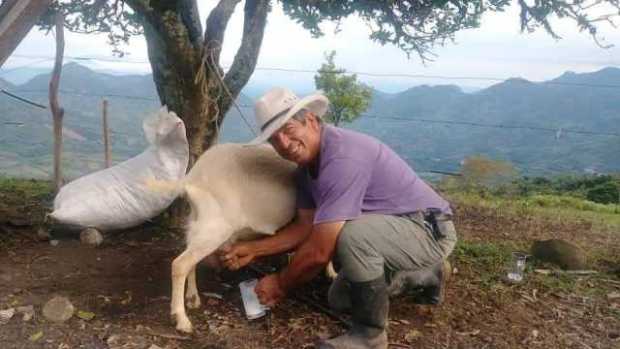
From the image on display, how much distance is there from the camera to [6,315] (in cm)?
317

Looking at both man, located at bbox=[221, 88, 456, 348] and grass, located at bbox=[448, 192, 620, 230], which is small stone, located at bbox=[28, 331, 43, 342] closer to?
man, located at bbox=[221, 88, 456, 348]

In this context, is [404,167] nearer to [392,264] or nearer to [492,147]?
[392,264]

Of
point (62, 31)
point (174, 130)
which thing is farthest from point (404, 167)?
point (62, 31)

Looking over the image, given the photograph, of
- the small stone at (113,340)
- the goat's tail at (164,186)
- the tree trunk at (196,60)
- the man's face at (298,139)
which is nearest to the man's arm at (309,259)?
the man's face at (298,139)

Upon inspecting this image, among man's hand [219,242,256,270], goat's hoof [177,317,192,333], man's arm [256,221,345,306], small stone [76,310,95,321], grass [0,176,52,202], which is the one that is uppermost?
man's arm [256,221,345,306]

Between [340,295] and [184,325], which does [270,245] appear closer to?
[340,295]

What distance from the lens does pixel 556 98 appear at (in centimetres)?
5753

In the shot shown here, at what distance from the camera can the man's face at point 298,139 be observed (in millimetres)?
2814

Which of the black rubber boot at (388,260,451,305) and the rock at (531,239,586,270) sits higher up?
the black rubber boot at (388,260,451,305)

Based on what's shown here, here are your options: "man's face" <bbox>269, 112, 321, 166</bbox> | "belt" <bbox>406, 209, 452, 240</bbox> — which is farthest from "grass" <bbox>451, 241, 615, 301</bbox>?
"man's face" <bbox>269, 112, 321, 166</bbox>

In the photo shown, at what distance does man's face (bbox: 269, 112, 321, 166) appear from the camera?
9.23 ft

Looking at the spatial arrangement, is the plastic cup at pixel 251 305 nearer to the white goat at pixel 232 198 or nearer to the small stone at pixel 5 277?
the white goat at pixel 232 198

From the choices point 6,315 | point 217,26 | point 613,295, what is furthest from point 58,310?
point 613,295

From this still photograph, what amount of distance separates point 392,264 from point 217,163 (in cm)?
117
